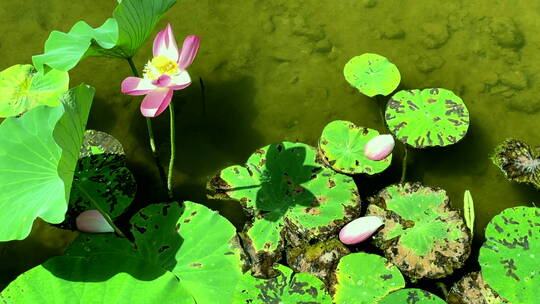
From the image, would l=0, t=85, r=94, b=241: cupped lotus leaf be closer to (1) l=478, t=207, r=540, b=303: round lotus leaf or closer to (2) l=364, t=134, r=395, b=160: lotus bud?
(2) l=364, t=134, r=395, b=160: lotus bud

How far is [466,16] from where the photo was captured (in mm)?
3357

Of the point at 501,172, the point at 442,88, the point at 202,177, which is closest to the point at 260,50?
the point at 202,177

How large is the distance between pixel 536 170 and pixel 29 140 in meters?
2.50

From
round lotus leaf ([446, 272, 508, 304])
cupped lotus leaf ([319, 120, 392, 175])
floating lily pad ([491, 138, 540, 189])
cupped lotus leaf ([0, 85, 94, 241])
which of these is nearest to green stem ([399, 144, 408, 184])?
cupped lotus leaf ([319, 120, 392, 175])

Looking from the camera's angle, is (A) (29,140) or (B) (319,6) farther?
(B) (319,6)

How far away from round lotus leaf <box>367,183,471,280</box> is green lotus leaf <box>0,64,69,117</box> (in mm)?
1873

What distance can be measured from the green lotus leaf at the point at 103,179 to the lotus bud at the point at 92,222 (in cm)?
10

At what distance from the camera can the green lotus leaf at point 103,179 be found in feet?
8.36

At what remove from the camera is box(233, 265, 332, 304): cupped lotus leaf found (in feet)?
7.23

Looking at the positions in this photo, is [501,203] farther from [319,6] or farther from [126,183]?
[126,183]

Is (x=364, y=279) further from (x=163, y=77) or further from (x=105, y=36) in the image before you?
(x=105, y=36)

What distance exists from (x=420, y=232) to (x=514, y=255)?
0.42 meters

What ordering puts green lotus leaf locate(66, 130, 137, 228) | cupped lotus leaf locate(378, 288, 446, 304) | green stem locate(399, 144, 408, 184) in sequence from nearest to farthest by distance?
cupped lotus leaf locate(378, 288, 446, 304), green lotus leaf locate(66, 130, 137, 228), green stem locate(399, 144, 408, 184)

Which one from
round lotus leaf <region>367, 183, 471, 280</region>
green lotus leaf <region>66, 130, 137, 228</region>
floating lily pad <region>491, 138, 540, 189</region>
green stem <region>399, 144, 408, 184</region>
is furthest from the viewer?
green stem <region>399, 144, 408, 184</region>
